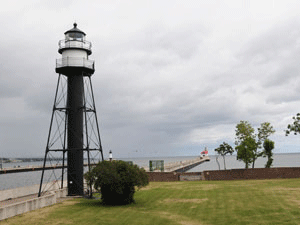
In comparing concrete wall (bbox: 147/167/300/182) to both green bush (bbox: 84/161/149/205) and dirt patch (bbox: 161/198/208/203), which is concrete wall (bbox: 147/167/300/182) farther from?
green bush (bbox: 84/161/149/205)

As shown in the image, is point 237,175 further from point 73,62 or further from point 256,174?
point 73,62

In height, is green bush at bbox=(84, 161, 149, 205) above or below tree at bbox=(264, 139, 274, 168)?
below

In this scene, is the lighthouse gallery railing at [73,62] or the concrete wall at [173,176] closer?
the lighthouse gallery railing at [73,62]

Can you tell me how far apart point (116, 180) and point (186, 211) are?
17.4 feet

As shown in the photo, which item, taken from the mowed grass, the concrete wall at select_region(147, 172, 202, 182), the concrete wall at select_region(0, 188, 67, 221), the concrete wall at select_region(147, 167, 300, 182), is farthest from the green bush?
the concrete wall at select_region(147, 167, 300, 182)

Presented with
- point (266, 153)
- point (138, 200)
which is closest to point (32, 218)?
point (138, 200)

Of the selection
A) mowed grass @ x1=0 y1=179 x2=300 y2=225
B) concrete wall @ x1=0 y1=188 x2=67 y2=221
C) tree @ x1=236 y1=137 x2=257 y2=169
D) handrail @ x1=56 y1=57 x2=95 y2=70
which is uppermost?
handrail @ x1=56 y1=57 x2=95 y2=70

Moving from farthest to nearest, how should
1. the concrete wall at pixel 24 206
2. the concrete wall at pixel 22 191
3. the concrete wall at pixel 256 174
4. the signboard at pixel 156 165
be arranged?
the signboard at pixel 156 165
the concrete wall at pixel 256 174
the concrete wall at pixel 22 191
the concrete wall at pixel 24 206

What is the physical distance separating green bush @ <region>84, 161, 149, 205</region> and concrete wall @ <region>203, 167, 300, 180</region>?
707 inches

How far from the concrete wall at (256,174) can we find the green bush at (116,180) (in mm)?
17961

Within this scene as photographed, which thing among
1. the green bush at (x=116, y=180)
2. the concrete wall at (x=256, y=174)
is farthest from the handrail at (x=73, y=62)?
the concrete wall at (x=256, y=174)

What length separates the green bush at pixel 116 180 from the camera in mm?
20047

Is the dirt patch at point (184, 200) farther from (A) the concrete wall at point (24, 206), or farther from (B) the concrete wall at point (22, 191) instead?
(B) the concrete wall at point (22, 191)

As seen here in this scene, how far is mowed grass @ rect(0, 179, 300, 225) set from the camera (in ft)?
49.5
